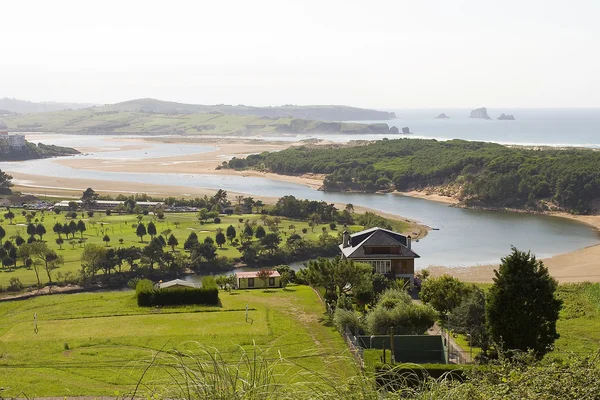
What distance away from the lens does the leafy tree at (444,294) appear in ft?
97.9

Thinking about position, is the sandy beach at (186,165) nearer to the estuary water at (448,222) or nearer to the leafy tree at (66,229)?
the estuary water at (448,222)

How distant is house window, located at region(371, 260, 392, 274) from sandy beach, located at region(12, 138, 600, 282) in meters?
10.8

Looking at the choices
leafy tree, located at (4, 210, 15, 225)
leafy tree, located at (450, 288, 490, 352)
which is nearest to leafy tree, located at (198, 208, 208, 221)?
leafy tree, located at (4, 210, 15, 225)

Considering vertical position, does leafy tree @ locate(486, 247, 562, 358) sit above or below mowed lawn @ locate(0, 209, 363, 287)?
above

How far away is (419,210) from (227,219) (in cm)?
2482

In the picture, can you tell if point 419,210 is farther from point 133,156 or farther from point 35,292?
point 133,156

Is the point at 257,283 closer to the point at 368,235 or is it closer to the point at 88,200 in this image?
the point at 368,235

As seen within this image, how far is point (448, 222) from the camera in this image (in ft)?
231

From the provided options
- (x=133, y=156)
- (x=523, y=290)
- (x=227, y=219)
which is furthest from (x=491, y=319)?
(x=133, y=156)

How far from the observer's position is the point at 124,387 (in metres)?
20.8

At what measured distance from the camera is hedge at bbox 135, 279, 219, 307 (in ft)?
108

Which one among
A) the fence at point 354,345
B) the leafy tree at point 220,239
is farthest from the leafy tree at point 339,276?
the leafy tree at point 220,239

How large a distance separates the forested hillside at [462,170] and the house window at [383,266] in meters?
49.0

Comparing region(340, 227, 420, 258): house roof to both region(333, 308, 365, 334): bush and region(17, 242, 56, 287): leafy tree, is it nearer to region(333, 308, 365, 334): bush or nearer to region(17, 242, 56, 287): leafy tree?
region(333, 308, 365, 334): bush
